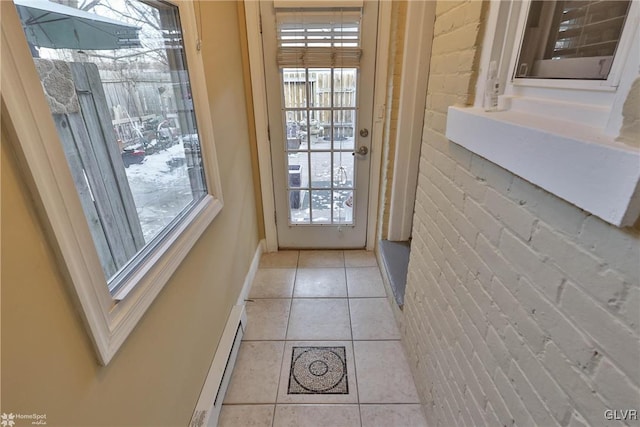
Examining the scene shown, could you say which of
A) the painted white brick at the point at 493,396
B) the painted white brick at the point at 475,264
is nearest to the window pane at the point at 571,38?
the painted white brick at the point at 475,264

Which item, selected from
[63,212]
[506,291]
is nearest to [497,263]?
[506,291]

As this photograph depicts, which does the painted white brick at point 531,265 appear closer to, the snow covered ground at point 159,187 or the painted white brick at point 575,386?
the painted white brick at point 575,386

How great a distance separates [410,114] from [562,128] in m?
1.48

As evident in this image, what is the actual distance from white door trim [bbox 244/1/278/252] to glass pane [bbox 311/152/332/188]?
1.14 feet

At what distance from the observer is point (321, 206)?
261 cm

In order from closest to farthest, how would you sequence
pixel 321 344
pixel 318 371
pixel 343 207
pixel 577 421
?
pixel 577 421 → pixel 318 371 → pixel 321 344 → pixel 343 207

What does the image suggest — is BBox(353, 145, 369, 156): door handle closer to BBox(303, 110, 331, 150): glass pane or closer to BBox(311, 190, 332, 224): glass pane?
BBox(303, 110, 331, 150): glass pane

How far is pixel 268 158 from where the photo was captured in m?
2.39

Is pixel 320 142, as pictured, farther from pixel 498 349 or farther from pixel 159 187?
pixel 498 349

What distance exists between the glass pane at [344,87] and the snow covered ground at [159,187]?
Result: 4.27 ft

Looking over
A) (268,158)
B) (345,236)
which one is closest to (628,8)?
(268,158)

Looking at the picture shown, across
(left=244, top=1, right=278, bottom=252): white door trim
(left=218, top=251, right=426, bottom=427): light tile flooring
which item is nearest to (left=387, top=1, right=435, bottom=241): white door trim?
(left=218, top=251, right=426, bottom=427): light tile flooring

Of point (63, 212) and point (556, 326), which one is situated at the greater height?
point (63, 212)

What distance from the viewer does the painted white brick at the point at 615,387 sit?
0.45 meters
